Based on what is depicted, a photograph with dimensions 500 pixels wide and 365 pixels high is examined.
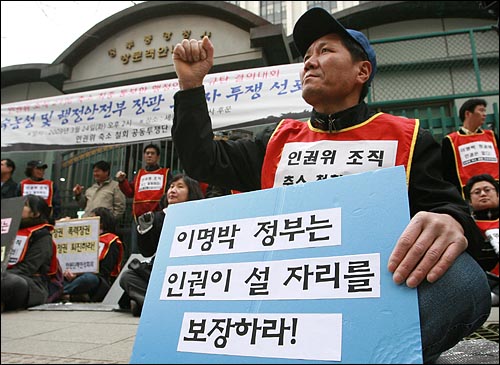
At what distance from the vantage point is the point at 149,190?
427 centimetres

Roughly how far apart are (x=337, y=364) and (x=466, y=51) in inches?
219

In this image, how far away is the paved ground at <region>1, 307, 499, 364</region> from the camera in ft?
5.35

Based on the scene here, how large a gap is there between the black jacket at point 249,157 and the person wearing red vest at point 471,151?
2500 millimetres

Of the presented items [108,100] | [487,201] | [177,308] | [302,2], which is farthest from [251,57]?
[302,2]

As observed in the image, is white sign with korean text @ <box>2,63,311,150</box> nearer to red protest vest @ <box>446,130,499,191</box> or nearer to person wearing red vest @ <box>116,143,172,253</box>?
person wearing red vest @ <box>116,143,172,253</box>

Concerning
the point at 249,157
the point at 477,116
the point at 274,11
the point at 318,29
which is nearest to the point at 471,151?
the point at 477,116

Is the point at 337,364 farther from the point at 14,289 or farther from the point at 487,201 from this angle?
the point at 14,289

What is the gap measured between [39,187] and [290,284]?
193 inches

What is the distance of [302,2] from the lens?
1282 inches

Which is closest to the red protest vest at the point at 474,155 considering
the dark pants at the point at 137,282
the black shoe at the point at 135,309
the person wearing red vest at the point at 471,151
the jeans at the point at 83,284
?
the person wearing red vest at the point at 471,151

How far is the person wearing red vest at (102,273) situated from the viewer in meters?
3.86

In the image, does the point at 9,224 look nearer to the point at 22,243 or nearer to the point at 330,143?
the point at 22,243

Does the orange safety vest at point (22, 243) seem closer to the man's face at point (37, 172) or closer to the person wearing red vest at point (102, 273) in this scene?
the person wearing red vest at point (102, 273)

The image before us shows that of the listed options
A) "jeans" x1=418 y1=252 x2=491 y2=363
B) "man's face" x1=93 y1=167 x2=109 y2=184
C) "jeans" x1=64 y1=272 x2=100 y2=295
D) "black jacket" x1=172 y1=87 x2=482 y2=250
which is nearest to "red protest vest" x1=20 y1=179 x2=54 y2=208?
"man's face" x1=93 y1=167 x2=109 y2=184
